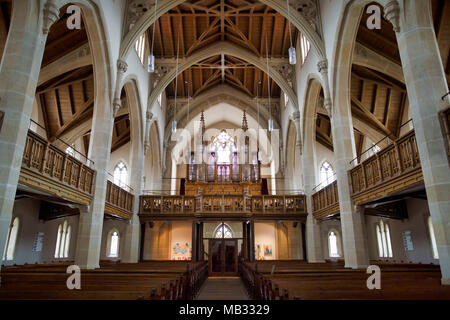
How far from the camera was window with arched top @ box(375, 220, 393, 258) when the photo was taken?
59.9 feet

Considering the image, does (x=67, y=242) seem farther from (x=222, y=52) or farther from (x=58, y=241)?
(x=222, y=52)

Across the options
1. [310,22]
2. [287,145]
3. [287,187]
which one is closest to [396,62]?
[310,22]

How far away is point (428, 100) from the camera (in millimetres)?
7238

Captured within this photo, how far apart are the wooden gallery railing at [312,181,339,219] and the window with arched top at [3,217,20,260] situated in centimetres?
1571

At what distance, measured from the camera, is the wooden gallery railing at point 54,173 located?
843cm

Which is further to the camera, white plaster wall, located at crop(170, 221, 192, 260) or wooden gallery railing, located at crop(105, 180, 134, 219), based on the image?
white plaster wall, located at crop(170, 221, 192, 260)

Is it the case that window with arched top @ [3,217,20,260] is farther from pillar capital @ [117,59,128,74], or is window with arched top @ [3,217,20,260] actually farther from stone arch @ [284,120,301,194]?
stone arch @ [284,120,301,194]

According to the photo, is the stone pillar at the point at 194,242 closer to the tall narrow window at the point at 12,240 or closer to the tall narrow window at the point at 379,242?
the tall narrow window at the point at 12,240

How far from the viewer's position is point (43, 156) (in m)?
9.09

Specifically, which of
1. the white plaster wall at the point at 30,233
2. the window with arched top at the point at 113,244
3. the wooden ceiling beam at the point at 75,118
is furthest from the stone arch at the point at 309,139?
the white plaster wall at the point at 30,233

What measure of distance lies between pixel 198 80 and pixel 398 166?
1865cm

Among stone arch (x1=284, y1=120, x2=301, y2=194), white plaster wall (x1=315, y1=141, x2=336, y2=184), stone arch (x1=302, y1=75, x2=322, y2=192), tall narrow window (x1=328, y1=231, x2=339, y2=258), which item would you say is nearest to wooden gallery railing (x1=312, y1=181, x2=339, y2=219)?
stone arch (x1=302, y1=75, x2=322, y2=192)

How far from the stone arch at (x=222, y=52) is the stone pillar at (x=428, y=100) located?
11.4 metres
